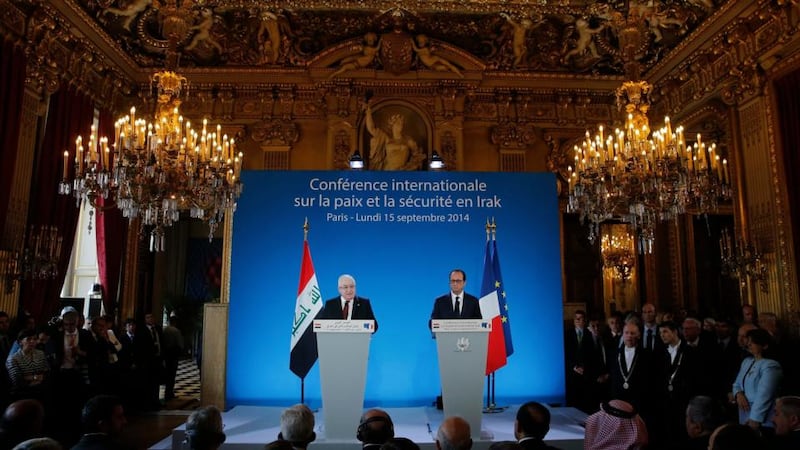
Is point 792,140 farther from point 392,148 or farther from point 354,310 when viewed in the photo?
point 354,310

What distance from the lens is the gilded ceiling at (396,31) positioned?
866 cm

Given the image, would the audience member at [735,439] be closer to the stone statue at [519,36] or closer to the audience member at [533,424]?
the audience member at [533,424]

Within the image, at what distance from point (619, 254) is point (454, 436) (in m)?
8.58

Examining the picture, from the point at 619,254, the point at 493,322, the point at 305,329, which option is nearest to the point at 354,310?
the point at 305,329

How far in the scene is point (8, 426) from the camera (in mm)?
2492

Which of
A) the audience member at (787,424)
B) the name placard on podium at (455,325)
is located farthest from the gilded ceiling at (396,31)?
the audience member at (787,424)

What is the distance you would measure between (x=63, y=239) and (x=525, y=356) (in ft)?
20.4

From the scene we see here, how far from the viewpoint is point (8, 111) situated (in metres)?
6.44

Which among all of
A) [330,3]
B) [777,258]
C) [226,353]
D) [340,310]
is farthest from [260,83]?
[777,258]

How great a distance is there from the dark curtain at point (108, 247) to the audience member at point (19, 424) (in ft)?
21.7

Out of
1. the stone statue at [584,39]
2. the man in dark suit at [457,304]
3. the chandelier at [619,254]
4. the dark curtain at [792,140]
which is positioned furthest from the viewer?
the chandelier at [619,254]

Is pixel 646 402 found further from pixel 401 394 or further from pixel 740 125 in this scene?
pixel 740 125

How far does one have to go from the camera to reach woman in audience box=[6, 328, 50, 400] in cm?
488

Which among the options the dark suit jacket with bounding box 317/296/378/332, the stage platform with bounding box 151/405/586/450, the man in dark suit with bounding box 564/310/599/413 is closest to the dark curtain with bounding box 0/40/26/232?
the stage platform with bounding box 151/405/586/450
